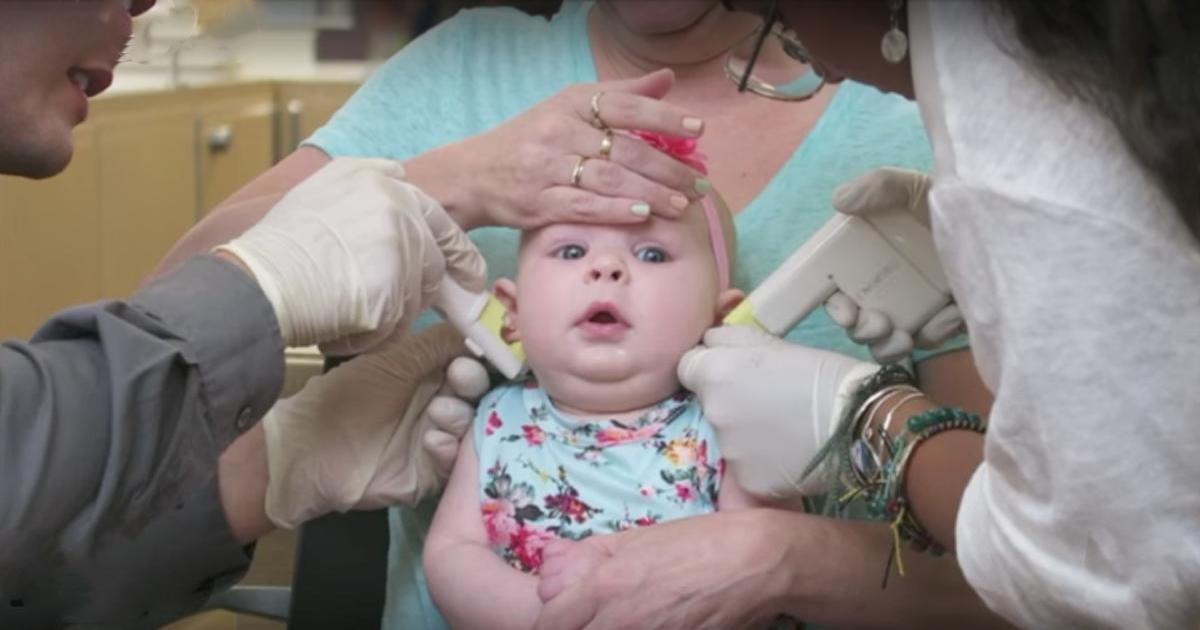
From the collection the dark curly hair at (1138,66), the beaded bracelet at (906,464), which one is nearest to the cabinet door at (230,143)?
the beaded bracelet at (906,464)

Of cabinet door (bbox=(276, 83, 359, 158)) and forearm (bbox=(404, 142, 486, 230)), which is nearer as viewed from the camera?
forearm (bbox=(404, 142, 486, 230))

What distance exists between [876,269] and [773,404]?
0.19m

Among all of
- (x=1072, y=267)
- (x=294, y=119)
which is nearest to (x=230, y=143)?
(x=294, y=119)

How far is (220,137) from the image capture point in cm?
274

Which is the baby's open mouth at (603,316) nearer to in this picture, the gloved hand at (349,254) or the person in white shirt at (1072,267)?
the gloved hand at (349,254)

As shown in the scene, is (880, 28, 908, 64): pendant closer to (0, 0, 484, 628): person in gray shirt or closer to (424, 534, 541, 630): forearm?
(0, 0, 484, 628): person in gray shirt

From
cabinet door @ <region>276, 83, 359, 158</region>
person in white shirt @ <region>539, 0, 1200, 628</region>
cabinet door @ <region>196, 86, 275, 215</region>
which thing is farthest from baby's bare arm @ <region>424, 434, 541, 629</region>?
cabinet door @ <region>196, 86, 275, 215</region>

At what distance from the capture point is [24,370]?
3.69ft

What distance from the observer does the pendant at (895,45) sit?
0.94 m

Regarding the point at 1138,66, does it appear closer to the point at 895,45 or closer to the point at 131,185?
the point at 895,45

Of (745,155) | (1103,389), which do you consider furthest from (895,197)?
(1103,389)

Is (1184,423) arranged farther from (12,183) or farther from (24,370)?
(12,183)

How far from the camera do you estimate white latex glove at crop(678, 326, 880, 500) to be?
1.35 metres

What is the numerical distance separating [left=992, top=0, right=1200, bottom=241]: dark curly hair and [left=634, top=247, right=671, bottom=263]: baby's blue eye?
0.68 meters
